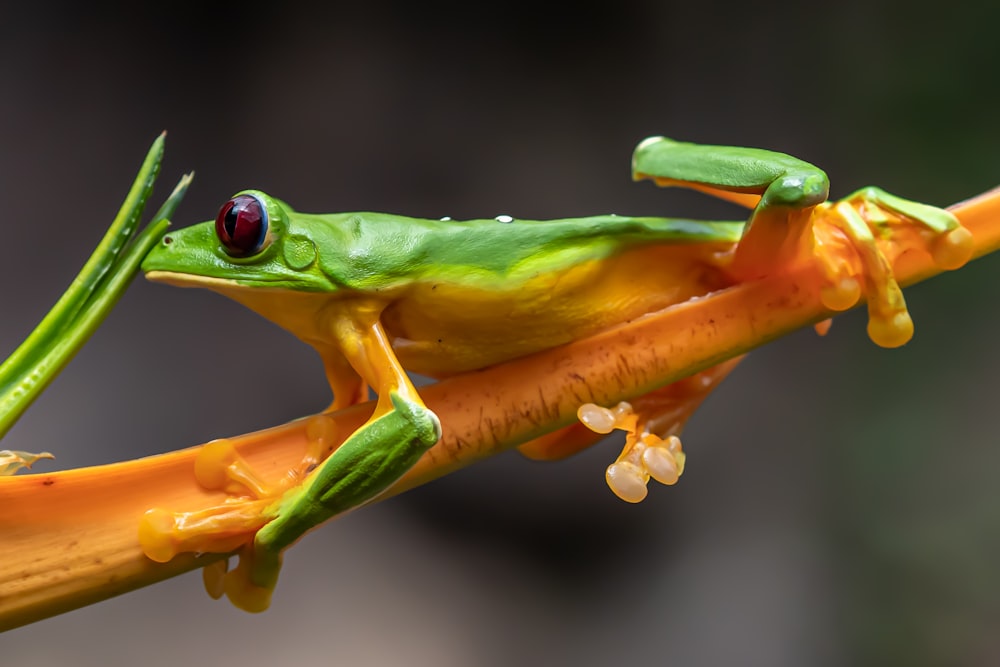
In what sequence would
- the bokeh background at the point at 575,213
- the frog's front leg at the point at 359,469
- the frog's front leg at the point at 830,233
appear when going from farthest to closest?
the bokeh background at the point at 575,213 < the frog's front leg at the point at 830,233 < the frog's front leg at the point at 359,469

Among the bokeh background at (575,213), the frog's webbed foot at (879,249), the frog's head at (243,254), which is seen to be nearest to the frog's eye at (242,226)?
the frog's head at (243,254)

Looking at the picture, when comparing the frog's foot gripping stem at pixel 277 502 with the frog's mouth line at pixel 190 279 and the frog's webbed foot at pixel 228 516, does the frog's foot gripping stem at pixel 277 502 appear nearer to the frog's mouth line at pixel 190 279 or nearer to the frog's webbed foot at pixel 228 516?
the frog's webbed foot at pixel 228 516

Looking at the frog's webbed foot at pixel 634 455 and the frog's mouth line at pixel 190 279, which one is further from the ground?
the frog's mouth line at pixel 190 279

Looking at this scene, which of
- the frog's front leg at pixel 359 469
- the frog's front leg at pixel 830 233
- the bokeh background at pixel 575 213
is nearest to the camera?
the frog's front leg at pixel 359 469

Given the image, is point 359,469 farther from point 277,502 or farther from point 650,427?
point 650,427

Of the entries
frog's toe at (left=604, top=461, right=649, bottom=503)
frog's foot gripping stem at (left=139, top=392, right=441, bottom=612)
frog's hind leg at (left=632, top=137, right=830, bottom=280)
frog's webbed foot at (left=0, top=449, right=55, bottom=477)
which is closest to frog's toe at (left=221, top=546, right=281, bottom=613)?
frog's foot gripping stem at (left=139, top=392, right=441, bottom=612)

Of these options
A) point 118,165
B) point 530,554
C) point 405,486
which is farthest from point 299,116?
point 405,486

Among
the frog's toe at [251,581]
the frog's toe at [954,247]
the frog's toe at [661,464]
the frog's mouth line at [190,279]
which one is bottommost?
the frog's toe at [251,581]
